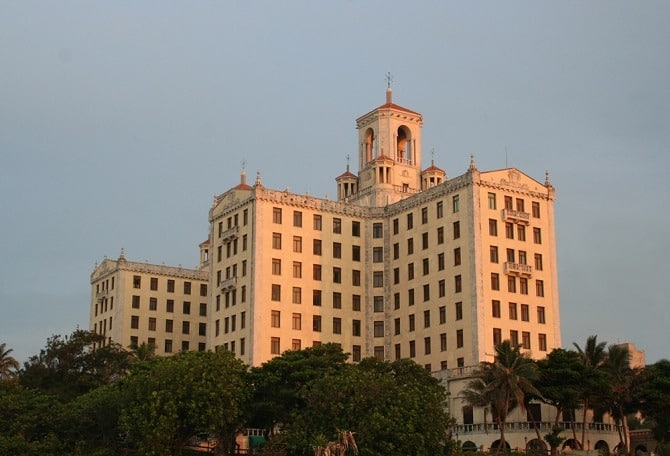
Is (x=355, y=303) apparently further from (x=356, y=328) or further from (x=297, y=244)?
(x=297, y=244)

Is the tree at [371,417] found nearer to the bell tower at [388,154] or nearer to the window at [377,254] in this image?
the window at [377,254]

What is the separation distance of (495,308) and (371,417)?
103 ft

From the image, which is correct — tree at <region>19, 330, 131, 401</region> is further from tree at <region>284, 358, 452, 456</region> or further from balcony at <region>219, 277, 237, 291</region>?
tree at <region>284, 358, 452, 456</region>

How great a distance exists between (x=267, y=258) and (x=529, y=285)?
81.6 ft

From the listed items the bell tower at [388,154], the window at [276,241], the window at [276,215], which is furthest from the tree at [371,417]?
the bell tower at [388,154]

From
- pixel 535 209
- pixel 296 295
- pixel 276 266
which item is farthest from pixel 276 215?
pixel 535 209

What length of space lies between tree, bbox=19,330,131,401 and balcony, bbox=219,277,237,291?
40.4 ft

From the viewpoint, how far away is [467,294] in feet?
318

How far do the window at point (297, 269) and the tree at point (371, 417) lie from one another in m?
31.5

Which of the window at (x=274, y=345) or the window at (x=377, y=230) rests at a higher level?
the window at (x=377, y=230)

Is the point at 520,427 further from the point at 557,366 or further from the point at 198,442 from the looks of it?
the point at 198,442

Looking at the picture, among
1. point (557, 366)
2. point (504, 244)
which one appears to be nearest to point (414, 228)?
point (504, 244)

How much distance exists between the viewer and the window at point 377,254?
4304 inches

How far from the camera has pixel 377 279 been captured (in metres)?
109
